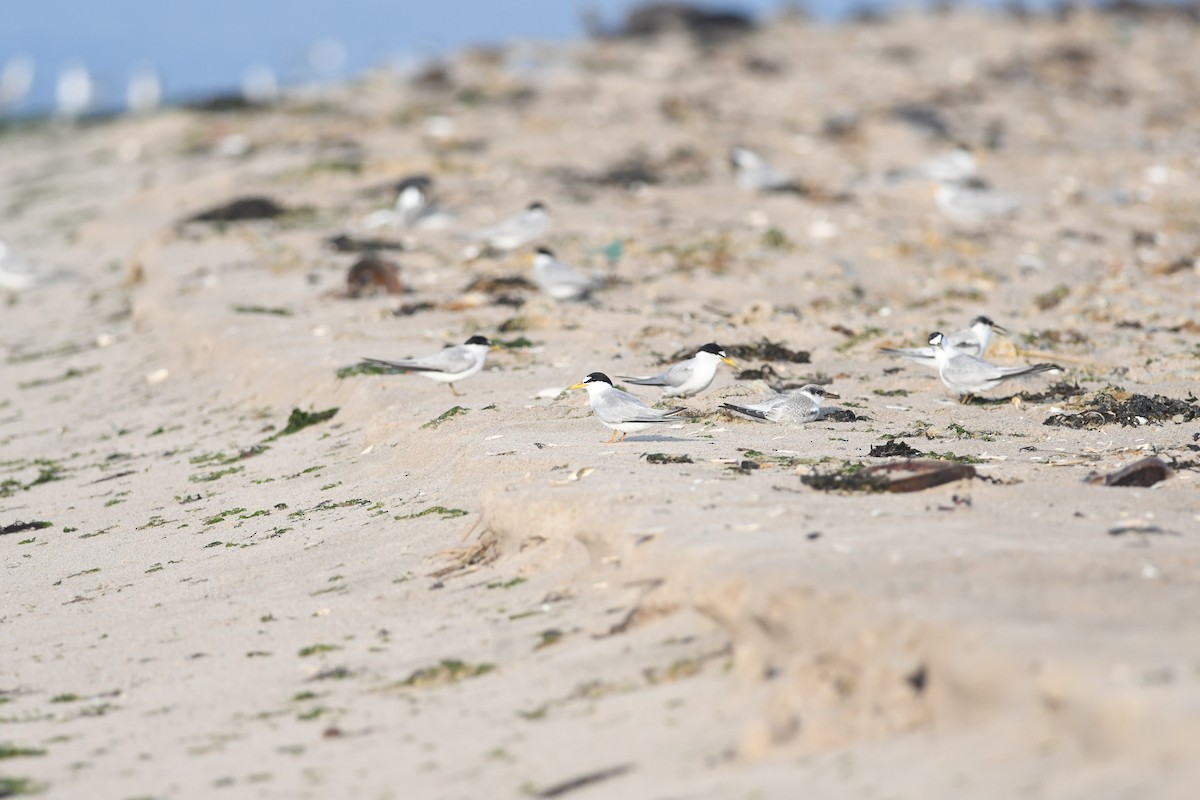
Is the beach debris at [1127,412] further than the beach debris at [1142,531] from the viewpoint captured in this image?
Yes

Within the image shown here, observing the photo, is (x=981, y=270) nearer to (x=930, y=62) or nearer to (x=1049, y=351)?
(x=1049, y=351)

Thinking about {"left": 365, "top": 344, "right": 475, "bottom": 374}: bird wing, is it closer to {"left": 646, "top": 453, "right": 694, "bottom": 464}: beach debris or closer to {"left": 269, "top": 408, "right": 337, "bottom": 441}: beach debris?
{"left": 269, "top": 408, "right": 337, "bottom": 441}: beach debris

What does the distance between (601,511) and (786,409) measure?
218cm

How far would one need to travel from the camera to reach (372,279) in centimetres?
1250

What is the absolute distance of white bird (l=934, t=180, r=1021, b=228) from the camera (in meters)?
16.4

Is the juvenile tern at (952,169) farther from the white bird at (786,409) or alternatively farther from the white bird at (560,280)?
Answer: the white bird at (786,409)

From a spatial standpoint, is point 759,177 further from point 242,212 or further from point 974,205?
point 242,212

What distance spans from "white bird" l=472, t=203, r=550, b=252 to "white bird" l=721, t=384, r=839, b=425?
595cm

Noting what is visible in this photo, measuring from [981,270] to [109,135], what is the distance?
21.1 meters

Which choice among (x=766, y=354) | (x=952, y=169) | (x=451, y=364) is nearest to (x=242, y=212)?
(x=952, y=169)

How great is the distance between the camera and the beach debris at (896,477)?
627 centimetres

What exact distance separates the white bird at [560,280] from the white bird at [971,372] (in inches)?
137

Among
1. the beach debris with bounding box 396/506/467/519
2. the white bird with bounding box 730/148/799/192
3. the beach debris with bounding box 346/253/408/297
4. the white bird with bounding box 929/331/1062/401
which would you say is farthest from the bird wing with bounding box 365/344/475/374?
the white bird with bounding box 730/148/799/192

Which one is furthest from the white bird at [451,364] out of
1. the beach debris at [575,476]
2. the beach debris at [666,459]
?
the beach debris at [575,476]
